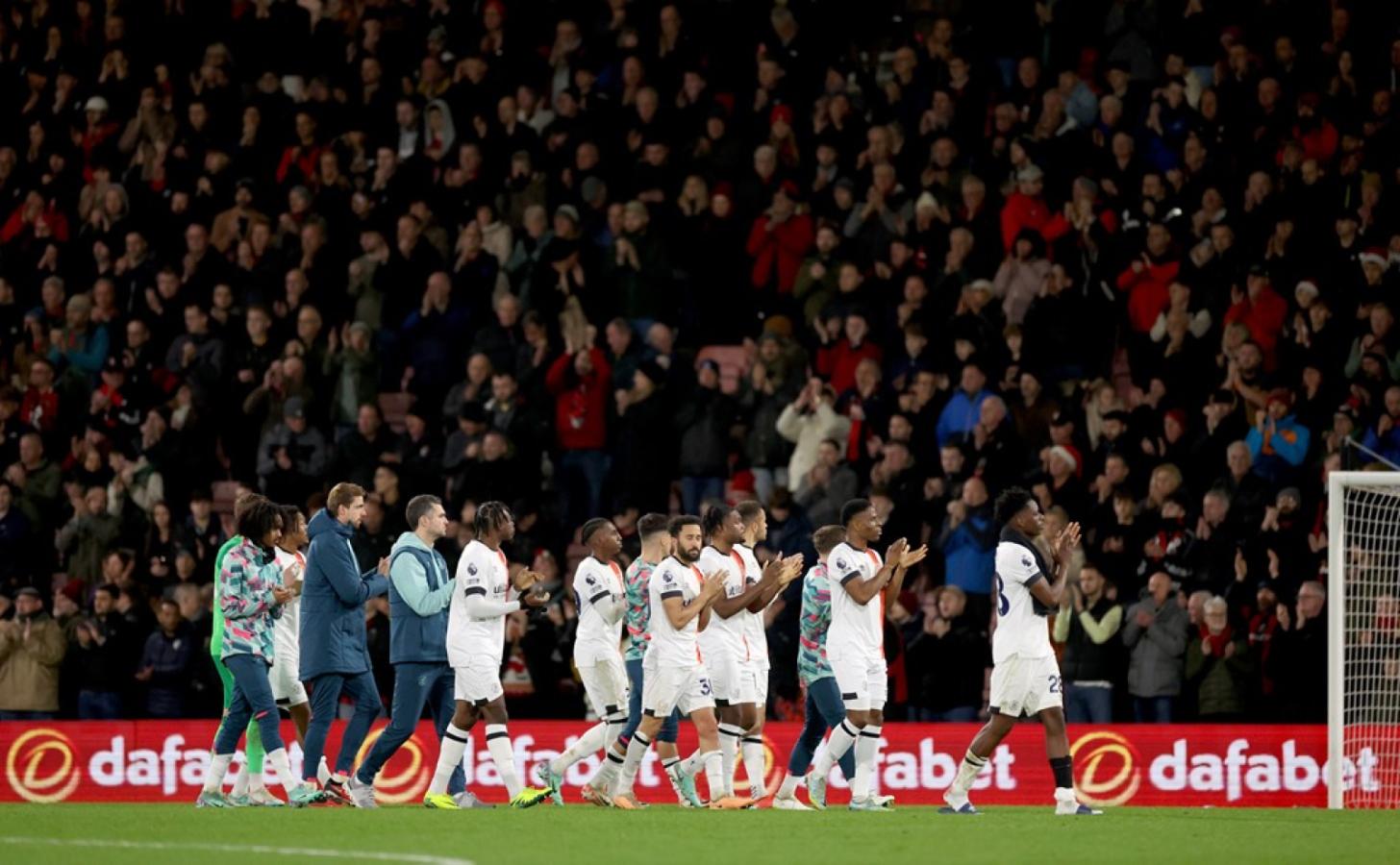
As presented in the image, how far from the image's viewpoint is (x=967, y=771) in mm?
16328

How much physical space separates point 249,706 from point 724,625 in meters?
3.56

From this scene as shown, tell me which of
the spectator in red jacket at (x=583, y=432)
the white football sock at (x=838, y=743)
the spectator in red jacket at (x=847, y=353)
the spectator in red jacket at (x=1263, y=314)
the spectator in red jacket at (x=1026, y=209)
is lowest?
the white football sock at (x=838, y=743)

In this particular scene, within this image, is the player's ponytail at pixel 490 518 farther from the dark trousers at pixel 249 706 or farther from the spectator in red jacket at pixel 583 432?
the spectator in red jacket at pixel 583 432

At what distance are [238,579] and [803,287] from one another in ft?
31.0

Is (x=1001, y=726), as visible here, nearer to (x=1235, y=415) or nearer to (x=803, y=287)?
(x=1235, y=415)

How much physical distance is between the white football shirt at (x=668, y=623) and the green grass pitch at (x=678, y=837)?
1.13 m

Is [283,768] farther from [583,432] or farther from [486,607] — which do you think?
[583,432]

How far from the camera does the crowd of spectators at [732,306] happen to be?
21.8m

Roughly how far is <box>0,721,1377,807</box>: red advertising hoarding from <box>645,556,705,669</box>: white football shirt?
4249 millimetres

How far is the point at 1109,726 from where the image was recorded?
20641mm

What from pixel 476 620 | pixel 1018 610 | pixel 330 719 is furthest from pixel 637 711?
pixel 1018 610

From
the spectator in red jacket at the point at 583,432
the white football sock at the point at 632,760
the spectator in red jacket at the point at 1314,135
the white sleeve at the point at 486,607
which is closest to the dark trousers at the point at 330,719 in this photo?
the white sleeve at the point at 486,607

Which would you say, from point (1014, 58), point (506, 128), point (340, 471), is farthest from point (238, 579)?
point (1014, 58)

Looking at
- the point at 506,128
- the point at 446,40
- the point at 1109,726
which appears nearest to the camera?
the point at 1109,726
